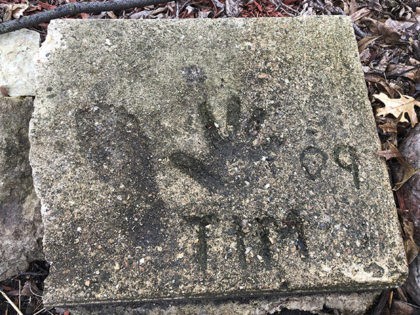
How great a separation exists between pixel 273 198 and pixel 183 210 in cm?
39

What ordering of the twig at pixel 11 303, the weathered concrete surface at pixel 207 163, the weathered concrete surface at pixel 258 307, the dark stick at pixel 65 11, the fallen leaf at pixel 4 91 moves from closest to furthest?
the weathered concrete surface at pixel 207 163 < the weathered concrete surface at pixel 258 307 < the twig at pixel 11 303 < the fallen leaf at pixel 4 91 < the dark stick at pixel 65 11

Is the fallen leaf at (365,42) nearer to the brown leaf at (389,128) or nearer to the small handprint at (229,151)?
the brown leaf at (389,128)

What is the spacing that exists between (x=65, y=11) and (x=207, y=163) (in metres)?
1.47

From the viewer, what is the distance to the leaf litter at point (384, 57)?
2121 mm

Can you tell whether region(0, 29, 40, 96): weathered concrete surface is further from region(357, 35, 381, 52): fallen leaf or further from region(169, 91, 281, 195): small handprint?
region(357, 35, 381, 52): fallen leaf

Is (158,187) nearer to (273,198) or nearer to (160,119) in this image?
(160,119)

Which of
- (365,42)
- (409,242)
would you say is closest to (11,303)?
(409,242)

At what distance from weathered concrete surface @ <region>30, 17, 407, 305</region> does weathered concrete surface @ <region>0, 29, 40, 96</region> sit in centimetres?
48

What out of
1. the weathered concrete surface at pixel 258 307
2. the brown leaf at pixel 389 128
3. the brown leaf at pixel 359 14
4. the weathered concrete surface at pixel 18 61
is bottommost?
the weathered concrete surface at pixel 258 307

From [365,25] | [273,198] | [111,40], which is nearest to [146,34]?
[111,40]

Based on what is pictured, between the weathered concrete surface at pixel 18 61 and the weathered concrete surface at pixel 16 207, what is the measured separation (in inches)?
12.5

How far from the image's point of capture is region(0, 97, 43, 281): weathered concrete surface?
2154 mm

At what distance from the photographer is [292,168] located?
6.45 feet

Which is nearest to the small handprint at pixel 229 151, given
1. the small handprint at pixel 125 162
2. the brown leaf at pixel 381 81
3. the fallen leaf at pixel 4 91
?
the small handprint at pixel 125 162
